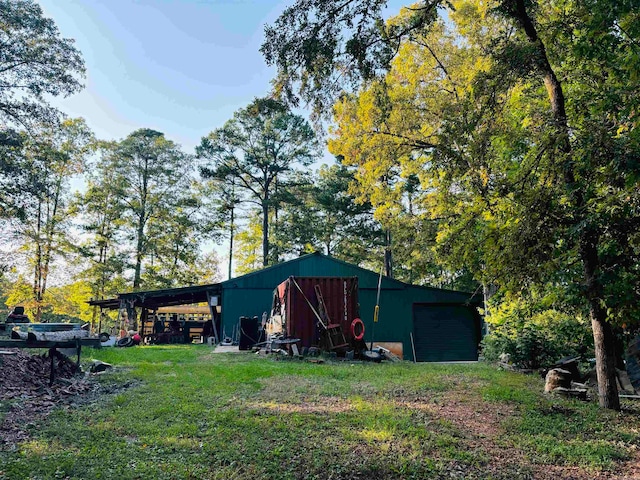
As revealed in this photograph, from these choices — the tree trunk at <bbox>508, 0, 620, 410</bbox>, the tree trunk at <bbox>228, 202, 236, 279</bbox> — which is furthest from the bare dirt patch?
the tree trunk at <bbox>228, 202, 236, 279</bbox>

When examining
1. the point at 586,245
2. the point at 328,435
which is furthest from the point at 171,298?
the point at 586,245

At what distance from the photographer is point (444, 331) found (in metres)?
17.2

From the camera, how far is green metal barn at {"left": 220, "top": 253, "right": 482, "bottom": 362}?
17.0m

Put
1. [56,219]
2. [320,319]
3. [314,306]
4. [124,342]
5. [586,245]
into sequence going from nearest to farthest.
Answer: [586,245]
[320,319]
[314,306]
[124,342]
[56,219]

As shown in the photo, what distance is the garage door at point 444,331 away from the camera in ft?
55.5

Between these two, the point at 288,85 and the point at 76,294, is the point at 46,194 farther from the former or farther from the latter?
the point at 76,294

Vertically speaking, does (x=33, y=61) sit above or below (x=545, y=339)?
above

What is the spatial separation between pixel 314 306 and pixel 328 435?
7.57 m

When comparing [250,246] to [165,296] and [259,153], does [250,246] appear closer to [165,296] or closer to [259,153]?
[259,153]

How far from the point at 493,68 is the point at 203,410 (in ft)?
17.7

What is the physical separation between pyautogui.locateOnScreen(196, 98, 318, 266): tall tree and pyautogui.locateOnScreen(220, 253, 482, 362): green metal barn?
789 centimetres

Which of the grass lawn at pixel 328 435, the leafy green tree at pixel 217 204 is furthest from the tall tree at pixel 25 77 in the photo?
the leafy green tree at pixel 217 204

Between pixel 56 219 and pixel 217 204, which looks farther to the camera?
pixel 217 204

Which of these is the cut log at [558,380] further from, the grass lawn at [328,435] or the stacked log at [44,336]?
the stacked log at [44,336]
